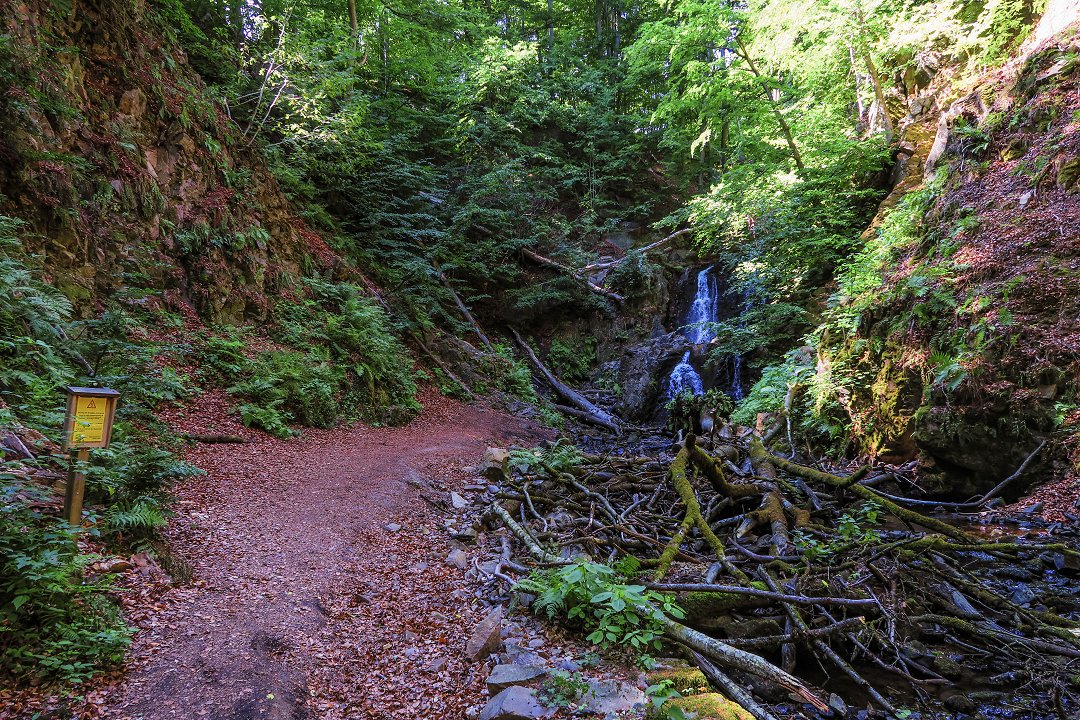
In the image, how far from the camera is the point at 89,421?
11.8ft

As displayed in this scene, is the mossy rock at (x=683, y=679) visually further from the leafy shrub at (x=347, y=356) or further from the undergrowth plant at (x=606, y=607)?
the leafy shrub at (x=347, y=356)

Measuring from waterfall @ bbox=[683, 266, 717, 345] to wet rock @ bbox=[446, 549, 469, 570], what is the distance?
1343 centimetres

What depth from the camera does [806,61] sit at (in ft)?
37.4

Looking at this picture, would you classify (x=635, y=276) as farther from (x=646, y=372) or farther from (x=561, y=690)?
(x=561, y=690)

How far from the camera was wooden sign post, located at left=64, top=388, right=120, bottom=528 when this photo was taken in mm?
3254

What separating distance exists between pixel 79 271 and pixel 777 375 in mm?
13706

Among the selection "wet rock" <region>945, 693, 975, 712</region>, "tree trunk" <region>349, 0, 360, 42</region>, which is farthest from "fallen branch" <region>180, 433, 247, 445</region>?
"tree trunk" <region>349, 0, 360, 42</region>

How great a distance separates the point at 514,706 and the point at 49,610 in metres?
2.69

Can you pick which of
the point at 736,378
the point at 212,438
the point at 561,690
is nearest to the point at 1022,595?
the point at 561,690

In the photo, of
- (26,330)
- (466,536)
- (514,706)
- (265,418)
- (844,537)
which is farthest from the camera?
(265,418)

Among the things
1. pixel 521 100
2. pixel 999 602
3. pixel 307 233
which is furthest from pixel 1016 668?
pixel 521 100

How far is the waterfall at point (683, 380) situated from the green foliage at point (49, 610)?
1455 cm

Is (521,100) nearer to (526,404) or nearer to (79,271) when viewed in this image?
(526,404)

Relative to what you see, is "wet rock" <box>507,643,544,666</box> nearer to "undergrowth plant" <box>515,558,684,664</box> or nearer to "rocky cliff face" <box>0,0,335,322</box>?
"undergrowth plant" <box>515,558,684,664</box>
